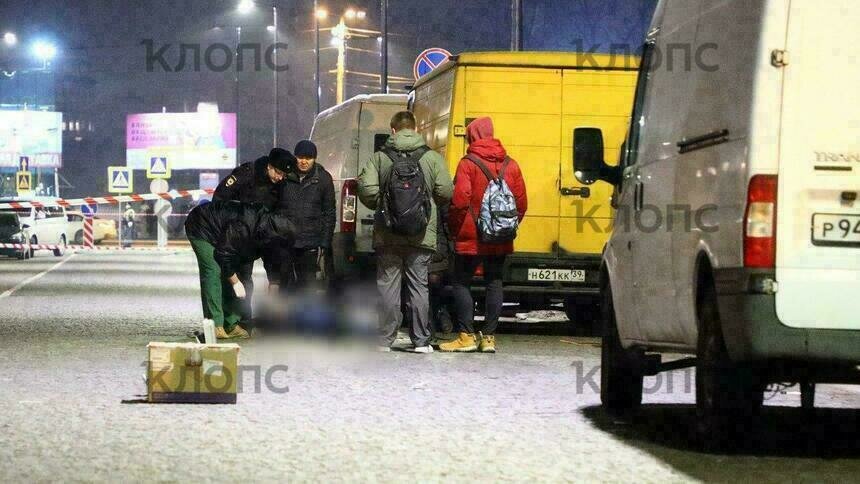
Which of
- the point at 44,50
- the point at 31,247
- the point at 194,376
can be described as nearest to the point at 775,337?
the point at 194,376

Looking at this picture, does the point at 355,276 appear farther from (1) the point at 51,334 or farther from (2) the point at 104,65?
(2) the point at 104,65

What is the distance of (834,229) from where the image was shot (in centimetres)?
732

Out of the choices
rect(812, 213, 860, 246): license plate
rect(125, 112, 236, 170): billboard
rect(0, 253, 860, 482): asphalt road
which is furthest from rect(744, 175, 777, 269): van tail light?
rect(125, 112, 236, 170): billboard

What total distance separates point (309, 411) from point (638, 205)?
223 centimetres

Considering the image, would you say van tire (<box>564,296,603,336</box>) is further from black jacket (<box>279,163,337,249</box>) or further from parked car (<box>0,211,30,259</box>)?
parked car (<box>0,211,30,259</box>)

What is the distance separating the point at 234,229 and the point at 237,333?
1180 millimetres

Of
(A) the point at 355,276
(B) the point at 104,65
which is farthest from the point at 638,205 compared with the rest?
(B) the point at 104,65

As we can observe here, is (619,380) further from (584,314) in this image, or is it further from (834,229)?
(584,314)

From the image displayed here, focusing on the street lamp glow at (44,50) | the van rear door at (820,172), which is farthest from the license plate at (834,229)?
the street lamp glow at (44,50)

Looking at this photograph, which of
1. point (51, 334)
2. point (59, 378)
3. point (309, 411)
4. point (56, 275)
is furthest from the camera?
point (56, 275)

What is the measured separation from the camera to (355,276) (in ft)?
64.0

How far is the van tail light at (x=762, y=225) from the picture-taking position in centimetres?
728

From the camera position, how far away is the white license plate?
16406 millimetres

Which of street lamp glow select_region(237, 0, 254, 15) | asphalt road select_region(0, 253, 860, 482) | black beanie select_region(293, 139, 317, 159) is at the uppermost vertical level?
street lamp glow select_region(237, 0, 254, 15)
